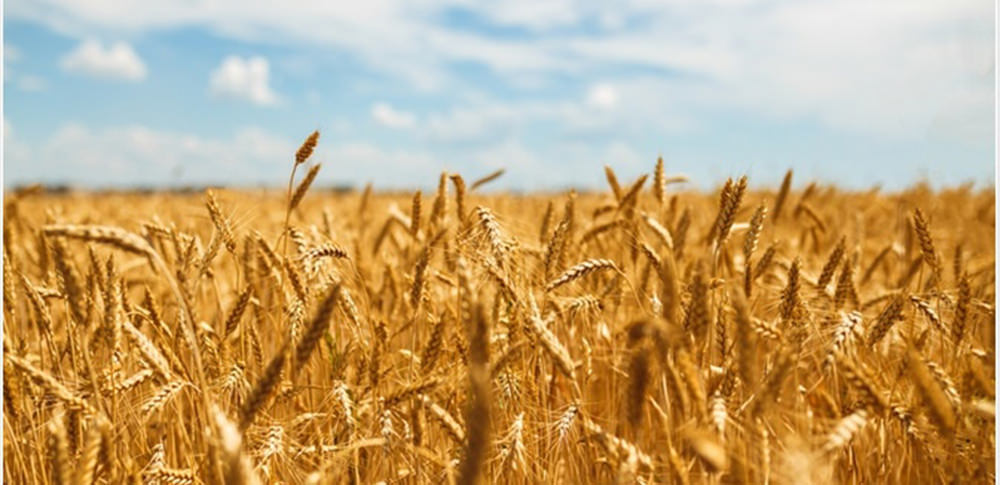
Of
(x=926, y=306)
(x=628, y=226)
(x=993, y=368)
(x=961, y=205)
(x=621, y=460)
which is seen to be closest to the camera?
(x=621, y=460)

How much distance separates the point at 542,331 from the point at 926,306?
124 centimetres

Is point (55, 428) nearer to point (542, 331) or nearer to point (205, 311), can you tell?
point (542, 331)

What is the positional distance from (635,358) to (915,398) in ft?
3.80

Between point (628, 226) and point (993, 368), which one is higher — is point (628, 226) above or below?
above

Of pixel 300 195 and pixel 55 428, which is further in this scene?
pixel 300 195

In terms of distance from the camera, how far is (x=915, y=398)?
1.95m

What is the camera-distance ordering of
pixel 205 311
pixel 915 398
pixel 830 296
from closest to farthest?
pixel 915 398 < pixel 830 296 < pixel 205 311

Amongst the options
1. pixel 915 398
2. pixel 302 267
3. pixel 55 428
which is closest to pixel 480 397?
pixel 55 428

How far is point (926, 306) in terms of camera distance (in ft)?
6.85

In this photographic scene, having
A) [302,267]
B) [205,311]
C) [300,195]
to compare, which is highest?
[300,195]

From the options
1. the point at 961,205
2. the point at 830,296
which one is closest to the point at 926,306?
the point at 830,296

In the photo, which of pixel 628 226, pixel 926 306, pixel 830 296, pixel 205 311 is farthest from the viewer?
pixel 205 311

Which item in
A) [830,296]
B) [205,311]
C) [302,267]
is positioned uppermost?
[302,267]

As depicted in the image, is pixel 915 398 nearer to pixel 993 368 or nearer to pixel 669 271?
pixel 993 368
